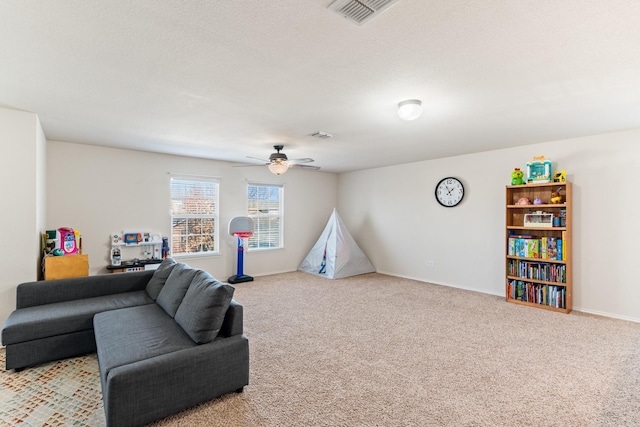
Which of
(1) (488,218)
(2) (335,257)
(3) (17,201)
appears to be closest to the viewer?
(3) (17,201)

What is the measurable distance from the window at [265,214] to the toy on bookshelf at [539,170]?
4.65m

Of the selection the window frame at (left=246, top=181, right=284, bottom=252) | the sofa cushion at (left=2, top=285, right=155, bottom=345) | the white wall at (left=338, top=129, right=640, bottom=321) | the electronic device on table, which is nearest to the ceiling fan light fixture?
the window frame at (left=246, top=181, right=284, bottom=252)

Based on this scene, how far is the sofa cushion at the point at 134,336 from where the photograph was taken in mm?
2068

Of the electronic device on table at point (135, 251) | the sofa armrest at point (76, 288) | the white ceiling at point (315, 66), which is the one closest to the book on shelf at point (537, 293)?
the white ceiling at point (315, 66)

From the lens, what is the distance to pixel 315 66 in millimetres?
2270

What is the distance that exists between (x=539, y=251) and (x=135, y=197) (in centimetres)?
633

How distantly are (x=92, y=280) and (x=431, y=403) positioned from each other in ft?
11.8

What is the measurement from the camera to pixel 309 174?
7.45m

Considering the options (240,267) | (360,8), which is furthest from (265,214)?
(360,8)

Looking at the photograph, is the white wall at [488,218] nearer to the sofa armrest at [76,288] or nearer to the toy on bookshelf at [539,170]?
the toy on bookshelf at [539,170]

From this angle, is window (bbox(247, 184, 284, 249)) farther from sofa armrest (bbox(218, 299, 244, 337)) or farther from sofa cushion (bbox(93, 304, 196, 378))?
sofa armrest (bbox(218, 299, 244, 337))

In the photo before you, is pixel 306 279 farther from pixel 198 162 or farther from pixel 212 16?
pixel 212 16

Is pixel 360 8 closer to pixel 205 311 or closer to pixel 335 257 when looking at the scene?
pixel 205 311

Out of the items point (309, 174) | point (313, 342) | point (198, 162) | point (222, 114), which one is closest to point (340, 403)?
point (313, 342)
